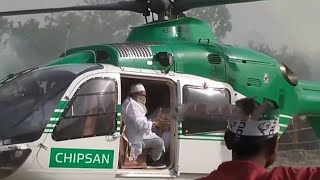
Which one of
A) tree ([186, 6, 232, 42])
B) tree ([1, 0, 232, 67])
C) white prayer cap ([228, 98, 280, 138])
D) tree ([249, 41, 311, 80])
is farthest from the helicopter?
tree ([249, 41, 311, 80])

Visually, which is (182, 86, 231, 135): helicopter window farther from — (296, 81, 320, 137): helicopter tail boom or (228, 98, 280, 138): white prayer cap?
(228, 98, 280, 138): white prayer cap

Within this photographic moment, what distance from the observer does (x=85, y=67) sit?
6.73 metres

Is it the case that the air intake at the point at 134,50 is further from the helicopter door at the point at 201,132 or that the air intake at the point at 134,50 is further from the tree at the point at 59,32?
the tree at the point at 59,32

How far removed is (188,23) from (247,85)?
1.16 metres

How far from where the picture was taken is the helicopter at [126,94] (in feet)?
20.5

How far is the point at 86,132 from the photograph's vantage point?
253 inches

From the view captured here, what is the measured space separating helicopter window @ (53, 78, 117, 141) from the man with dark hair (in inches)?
139

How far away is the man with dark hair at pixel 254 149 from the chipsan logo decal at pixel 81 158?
352 cm

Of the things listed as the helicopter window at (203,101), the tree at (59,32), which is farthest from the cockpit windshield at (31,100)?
the tree at (59,32)

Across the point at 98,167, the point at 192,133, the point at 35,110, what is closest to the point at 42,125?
the point at 35,110

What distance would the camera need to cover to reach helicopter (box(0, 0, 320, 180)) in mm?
6242

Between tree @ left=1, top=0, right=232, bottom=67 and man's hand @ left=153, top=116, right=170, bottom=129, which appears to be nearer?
man's hand @ left=153, top=116, right=170, bottom=129

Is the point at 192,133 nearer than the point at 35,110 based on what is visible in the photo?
No

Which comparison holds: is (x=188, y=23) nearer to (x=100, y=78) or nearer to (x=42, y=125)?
(x=100, y=78)
